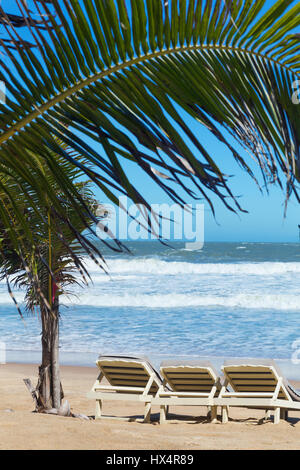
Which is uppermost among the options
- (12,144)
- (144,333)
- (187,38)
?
(187,38)

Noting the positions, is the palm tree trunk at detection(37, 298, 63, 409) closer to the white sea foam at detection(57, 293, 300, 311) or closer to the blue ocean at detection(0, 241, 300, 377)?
the blue ocean at detection(0, 241, 300, 377)

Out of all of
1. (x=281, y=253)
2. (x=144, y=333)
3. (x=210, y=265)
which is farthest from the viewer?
(x=281, y=253)

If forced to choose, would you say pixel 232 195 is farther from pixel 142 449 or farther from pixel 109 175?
pixel 142 449

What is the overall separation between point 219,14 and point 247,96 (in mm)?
162

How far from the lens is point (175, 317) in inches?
706

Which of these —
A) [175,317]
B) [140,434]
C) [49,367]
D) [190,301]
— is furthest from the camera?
[190,301]

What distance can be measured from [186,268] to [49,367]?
26.9 metres

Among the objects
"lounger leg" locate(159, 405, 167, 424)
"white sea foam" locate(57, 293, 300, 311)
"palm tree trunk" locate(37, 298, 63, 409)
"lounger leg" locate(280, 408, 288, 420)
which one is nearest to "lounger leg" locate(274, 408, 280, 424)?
"lounger leg" locate(280, 408, 288, 420)

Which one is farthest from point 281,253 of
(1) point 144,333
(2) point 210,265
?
(1) point 144,333

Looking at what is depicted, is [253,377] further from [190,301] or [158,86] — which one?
[190,301]

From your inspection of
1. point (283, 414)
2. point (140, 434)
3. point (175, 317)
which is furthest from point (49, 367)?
point (175, 317)

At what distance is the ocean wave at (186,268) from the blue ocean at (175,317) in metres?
0.06
